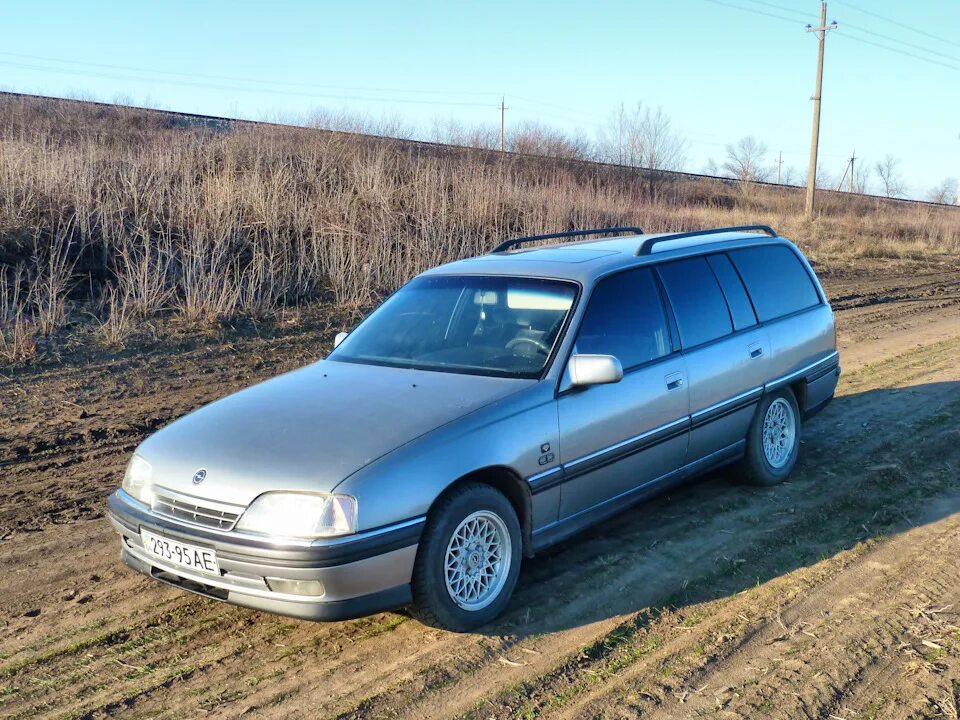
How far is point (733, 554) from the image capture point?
4.87 metres

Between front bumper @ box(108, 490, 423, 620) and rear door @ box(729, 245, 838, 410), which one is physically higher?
rear door @ box(729, 245, 838, 410)

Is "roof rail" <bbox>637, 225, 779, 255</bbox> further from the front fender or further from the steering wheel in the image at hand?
the front fender

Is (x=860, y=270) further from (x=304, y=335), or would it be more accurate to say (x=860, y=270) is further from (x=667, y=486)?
(x=667, y=486)

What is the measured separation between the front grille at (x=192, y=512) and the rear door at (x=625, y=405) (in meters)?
1.61

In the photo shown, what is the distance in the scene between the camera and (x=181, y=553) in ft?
12.5

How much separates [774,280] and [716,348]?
1170 mm

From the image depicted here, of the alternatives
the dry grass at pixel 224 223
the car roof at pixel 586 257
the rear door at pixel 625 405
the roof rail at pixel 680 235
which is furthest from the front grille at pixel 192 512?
the dry grass at pixel 224 223

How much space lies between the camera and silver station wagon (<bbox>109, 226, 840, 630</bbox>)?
144 inches

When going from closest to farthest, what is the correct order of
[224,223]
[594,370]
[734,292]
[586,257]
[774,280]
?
[594,370] < [586,257] < [734,292] < [774,280] < [224,223]

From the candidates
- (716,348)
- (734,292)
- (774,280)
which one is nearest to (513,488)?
(716,348)

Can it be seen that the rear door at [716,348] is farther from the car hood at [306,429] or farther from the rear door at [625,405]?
the car hood at [306,429]

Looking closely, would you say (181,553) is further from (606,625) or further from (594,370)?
(594,370)

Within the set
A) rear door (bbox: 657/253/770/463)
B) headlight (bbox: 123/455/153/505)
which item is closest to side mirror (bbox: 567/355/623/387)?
rear door (bbox: 657/253/770/463)

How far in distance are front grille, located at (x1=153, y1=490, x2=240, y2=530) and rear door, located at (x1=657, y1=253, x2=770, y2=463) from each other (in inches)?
109
